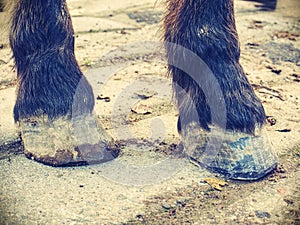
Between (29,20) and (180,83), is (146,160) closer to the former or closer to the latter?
(180,83)

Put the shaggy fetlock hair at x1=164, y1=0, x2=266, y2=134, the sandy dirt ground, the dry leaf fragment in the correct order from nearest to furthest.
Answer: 1. the sandy dirt ground
2. the shaggy fetlock hair at x1=164, y1=0, x2=266, y2=134
3. the dry leaf fragment

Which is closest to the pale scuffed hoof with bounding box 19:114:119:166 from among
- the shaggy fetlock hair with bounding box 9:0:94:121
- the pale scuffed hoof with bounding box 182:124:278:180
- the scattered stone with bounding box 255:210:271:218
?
the shaggy fetlock hair with bounding box 9:0:94:121

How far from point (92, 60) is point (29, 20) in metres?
1.11

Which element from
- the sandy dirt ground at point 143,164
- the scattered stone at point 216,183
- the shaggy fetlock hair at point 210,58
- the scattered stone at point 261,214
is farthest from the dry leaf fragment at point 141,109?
the scattered stone at point 261,214

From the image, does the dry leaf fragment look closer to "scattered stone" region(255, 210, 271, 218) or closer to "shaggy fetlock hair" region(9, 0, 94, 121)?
"shaggy fetlock hair" region(9, 0, 94, 121)

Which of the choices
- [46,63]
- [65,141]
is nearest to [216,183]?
[65,141]

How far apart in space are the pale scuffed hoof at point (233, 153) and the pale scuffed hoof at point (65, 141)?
0.40m

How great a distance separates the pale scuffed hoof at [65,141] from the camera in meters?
2.07

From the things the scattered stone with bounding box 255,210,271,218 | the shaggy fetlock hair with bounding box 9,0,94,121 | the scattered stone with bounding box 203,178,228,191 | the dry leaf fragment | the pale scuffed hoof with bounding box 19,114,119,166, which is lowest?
the scattered stone with bounding box 255,210,271,218

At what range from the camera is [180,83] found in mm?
2125

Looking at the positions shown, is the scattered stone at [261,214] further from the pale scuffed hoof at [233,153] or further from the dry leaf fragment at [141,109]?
the dry leaf fragment at [141,109]

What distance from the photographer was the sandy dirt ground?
72.1 inches

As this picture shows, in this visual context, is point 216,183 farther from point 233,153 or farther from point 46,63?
point 46,63

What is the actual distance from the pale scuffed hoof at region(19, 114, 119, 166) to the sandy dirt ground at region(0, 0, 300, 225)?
0.14 feet
